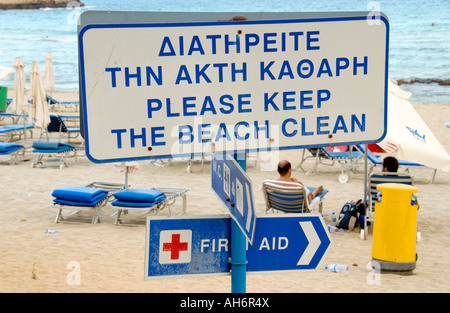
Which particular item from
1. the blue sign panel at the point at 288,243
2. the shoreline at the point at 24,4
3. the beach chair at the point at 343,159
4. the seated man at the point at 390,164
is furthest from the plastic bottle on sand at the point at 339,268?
the shoreline at the point at 24,4

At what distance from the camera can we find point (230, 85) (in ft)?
6.27

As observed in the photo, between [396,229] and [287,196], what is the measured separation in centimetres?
167

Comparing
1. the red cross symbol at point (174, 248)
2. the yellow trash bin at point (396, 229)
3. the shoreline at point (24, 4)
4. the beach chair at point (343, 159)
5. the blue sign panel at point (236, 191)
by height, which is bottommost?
the yellow trash bin at point (396, 229)

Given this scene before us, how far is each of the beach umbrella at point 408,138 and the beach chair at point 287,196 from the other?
4.31 feet

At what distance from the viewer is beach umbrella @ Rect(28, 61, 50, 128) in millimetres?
13352

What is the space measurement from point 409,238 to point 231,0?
356 feet

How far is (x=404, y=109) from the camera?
9062mm

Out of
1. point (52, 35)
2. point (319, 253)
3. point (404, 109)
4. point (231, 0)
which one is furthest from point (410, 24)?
point (319, 253)

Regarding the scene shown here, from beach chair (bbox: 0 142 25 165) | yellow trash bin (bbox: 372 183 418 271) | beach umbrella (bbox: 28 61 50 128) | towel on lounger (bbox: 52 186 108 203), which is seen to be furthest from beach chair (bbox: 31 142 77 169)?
yellow trash bin (bbox: 372 183 418 271)

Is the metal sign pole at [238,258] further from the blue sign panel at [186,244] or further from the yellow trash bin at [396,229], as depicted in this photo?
the yellow trash bin at [396,229]

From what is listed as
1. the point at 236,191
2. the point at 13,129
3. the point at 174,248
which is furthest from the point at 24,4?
the point at 236,191

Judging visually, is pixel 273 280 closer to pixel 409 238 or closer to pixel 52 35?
pixel 409 238

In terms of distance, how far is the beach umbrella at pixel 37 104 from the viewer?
43.8 feet

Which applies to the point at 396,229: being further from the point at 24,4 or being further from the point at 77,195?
the point at 24,4
